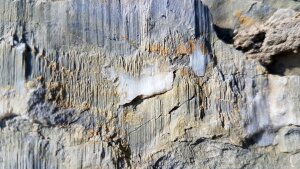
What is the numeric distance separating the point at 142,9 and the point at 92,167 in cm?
54

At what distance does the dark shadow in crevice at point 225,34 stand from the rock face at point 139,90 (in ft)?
0.27

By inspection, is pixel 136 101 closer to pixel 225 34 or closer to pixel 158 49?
pixel 158 49

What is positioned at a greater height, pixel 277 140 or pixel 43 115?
pixel 43 115

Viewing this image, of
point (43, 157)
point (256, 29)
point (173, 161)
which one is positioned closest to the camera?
point (43, 157)

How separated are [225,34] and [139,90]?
43cm

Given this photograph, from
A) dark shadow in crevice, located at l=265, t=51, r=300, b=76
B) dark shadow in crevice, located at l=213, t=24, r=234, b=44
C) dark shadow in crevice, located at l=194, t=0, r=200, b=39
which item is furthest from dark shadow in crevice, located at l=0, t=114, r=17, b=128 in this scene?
dark shadow in crevice, located at l=265, t=51, r=300, b=76

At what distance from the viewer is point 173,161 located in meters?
1.68

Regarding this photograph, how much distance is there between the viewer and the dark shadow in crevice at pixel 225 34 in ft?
6.19

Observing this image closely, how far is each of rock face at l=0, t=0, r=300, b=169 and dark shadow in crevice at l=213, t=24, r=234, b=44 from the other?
0.27 feet

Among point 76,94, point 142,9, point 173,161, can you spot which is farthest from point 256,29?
point 76,94

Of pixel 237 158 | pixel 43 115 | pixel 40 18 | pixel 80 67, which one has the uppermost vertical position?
pixel 40 18

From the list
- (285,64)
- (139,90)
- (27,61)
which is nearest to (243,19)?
(285,64)

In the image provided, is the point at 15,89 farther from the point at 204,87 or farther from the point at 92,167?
the point at 204,87

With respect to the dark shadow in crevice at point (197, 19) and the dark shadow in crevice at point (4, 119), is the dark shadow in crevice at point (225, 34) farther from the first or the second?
the dark shadow in crevice at point (4, 119)
